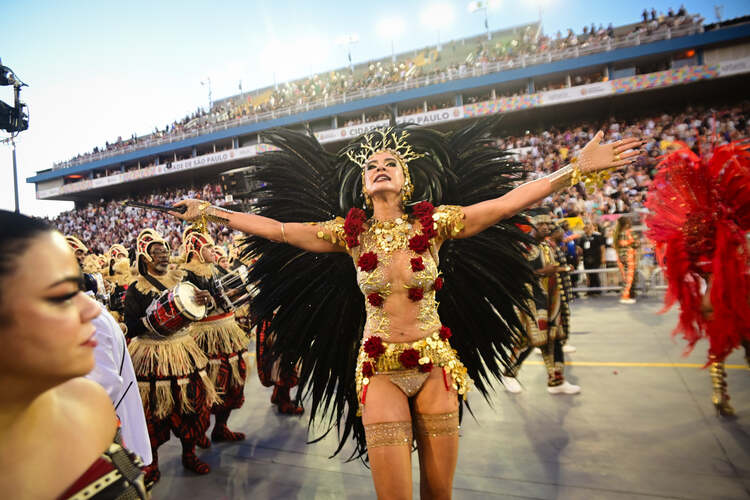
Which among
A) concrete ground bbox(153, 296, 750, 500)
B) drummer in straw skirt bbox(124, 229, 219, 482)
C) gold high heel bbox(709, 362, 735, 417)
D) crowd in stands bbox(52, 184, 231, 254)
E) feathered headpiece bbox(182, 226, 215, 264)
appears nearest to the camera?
concrete ground bbox(153, 296, 750, 500)

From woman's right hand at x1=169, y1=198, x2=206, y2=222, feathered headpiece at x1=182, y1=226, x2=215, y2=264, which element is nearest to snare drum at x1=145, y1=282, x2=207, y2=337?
feathered headpiece at x1=182, y1=226, x2=215, y2=264

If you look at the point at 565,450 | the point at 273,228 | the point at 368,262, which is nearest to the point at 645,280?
A: the point at 565,450

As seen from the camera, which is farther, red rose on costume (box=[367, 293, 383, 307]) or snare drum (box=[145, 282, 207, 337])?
snare drum (box=[145, 282, 207, 337])

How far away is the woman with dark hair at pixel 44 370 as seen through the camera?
Answer: 838 mm

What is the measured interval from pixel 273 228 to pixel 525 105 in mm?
22670

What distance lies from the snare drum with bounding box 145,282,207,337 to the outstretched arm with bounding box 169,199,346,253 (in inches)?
43.0

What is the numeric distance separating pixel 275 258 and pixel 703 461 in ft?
11.7

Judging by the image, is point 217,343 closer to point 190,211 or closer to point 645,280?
point 190,211

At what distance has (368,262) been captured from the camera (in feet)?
8.29

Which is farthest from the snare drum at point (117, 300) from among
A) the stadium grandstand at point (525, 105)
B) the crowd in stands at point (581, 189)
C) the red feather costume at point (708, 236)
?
the stadium grandstand at point (525, 105)

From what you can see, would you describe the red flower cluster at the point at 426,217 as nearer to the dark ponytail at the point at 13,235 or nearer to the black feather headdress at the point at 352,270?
the black feather headdress at the point at 352,270

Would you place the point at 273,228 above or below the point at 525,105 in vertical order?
below

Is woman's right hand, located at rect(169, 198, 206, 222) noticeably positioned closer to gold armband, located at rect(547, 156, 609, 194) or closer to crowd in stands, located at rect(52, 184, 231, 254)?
gold armband, located at rect(547, 156, 609, 194)

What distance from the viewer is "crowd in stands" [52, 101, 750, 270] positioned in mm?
13406
